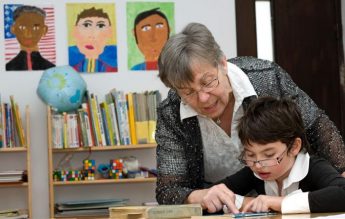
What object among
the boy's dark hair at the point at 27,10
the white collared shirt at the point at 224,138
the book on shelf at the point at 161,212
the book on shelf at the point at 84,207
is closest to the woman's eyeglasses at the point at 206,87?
the white collared shirt at the point at 224,138

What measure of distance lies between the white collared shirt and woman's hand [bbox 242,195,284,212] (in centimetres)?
42

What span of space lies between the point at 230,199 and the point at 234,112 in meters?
0.42

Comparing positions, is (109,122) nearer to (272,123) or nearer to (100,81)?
(100,81)

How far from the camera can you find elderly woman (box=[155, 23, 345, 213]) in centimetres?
186

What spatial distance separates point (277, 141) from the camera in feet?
5.75

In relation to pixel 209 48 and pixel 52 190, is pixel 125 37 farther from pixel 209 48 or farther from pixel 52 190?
pixel 209 48

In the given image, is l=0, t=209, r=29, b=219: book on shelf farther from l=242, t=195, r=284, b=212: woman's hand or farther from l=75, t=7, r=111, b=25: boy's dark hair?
l=242, t=195, r=284, b=212: woman's hand

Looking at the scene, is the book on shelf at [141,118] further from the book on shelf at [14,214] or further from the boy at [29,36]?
the book on shelf at [14,214]

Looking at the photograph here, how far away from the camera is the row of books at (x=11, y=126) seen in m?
3.96

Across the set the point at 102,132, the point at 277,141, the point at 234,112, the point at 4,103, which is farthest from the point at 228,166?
the point at 4,103

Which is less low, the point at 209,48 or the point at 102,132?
the point at 209,48

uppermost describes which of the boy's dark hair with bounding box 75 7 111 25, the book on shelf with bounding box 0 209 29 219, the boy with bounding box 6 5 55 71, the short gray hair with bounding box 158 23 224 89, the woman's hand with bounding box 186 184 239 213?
the boy's dark hair with bounding box 75 7 111 25

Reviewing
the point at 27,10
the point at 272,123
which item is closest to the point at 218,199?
the point at 272,123

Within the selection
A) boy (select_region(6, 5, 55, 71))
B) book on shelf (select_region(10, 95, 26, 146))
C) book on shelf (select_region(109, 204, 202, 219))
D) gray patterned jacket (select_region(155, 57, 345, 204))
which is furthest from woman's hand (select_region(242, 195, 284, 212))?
boy (select_region(6, 5, 55, 71))
